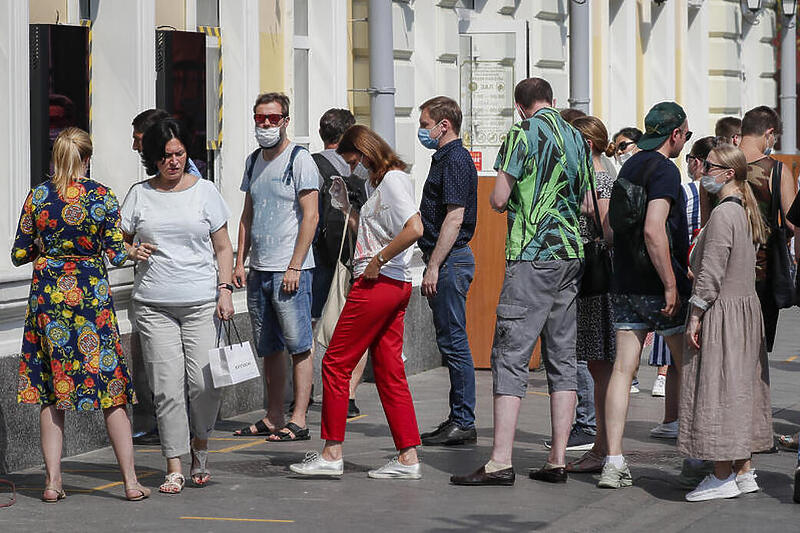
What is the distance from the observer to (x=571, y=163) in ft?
25.4

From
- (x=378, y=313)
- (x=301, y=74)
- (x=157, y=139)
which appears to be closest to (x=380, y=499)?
(x=378, y=313)

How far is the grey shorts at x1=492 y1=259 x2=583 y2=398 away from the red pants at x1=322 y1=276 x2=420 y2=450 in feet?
1.54

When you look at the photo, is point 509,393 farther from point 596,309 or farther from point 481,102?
point 481,102

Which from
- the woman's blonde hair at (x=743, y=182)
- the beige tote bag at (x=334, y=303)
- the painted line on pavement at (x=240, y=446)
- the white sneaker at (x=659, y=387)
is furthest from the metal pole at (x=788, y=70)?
the woman's blonde hair at (x=743, y=182)

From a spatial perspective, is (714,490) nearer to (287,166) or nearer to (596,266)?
(596,266)

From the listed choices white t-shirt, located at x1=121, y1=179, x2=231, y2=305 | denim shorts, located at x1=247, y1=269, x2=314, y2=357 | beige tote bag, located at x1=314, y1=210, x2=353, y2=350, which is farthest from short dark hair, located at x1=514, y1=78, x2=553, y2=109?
beige tote bag, located at x1=314, y1=210, x2=353, y2=350

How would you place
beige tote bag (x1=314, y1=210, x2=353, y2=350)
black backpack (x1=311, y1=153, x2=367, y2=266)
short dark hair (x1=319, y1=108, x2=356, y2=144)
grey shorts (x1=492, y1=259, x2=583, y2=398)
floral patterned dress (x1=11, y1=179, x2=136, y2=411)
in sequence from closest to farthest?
1. floral patterned dress (x1=11, y1=179, x2=136, y2=411)
2. grey shorts (x1=492, y1=259, x2=583, y2=398)
3. beige tote bag (x1=314, y1=210, x2=353, y2=350)
4. black backpack (x1=311, y1=153, x2=367, y2=266)
5. short dark hair (x1=319, y1=108, x2=356, y2=144)

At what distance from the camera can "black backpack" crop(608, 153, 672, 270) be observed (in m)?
7.68

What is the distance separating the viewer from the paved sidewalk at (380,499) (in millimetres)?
7066

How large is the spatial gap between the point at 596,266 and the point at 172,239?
76.2 inches

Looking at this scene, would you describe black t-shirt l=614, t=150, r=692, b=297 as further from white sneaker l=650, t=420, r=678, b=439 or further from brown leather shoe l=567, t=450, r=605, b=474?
white sneaker l=650, t=420, r=678, b=439

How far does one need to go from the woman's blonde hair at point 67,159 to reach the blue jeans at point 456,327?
2.27 m

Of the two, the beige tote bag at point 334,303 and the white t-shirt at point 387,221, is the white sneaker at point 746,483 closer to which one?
the white t-shirt at point 387,221

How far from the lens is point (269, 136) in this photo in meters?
9.07
